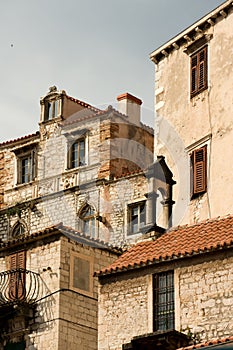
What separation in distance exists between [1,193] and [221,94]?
1887cm

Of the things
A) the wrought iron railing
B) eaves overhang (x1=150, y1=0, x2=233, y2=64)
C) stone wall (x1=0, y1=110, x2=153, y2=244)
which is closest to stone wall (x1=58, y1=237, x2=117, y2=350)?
the wrought iron railing

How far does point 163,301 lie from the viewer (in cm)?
2428

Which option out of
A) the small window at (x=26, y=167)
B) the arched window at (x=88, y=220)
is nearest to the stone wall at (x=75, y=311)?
the arched window at (x=88, y=220)

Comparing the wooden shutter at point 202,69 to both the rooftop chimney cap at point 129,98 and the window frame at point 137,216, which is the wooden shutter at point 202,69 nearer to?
the window frame at point 137,216

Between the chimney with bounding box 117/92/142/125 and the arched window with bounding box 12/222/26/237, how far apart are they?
6568 mm

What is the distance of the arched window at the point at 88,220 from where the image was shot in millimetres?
40438

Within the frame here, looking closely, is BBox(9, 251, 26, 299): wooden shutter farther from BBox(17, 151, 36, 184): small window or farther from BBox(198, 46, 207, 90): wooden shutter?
BBox(17, 151, 36, 184): small window

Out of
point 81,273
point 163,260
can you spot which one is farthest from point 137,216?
point 163,260

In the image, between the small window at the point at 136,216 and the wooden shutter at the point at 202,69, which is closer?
the wooden shutter at the point at 202,69

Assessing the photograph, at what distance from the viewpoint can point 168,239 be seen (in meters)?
27.1

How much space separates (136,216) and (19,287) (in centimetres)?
942

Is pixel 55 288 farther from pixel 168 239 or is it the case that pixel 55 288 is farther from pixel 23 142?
pixel 23 142

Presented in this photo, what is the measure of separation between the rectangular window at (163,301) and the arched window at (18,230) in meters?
19.4

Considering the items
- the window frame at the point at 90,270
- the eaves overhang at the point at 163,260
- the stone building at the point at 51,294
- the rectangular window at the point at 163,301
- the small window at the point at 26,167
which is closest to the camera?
the eaves overhang at the point at 163,260
